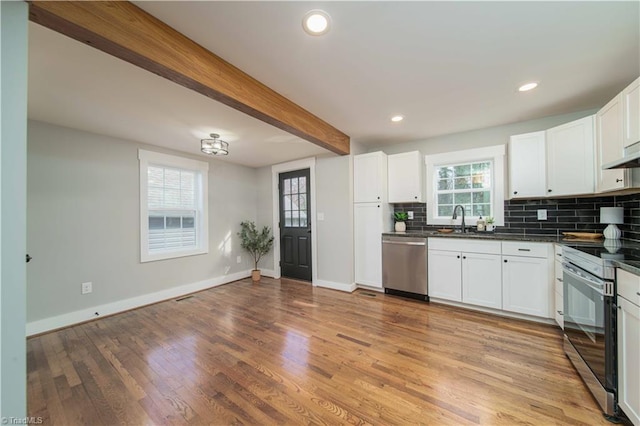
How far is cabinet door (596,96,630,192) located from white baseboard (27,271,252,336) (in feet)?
16.9

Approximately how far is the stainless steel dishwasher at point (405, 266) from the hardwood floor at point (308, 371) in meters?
0.40

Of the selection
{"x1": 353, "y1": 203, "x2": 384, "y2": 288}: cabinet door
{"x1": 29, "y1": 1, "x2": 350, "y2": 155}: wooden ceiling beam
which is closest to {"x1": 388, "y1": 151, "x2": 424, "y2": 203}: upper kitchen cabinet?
{"x1": 353, "y1": 203, "x2": 384, "y2": 288}: cabinet door

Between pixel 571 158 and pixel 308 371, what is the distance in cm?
336

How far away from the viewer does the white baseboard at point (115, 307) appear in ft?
8.45

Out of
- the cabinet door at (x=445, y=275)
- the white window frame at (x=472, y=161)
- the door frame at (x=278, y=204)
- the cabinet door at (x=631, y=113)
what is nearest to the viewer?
the cabinet door at (x=631, y=113)

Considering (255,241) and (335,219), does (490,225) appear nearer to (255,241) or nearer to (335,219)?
(335,219)

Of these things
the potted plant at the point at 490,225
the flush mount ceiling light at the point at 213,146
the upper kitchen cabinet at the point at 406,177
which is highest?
the flush mount ceiling light at the point at 213,146

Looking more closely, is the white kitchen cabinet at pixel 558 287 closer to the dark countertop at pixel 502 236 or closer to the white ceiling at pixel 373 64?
the dark countertop at pixel 502 236

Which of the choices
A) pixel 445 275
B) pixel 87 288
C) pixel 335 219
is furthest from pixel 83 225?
pixel 445 275

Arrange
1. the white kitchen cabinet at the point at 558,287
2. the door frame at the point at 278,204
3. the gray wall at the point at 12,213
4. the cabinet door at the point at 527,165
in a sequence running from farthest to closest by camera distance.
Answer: the door frame at the point at 278,204 → the cabinet door at the point at 527,165 → the white kitchen cabinet at the point at 558,287 → the gray wall at the point at 12,213

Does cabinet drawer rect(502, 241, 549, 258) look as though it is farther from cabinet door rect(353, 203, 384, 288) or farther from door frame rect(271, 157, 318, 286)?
door frame rect(271, 157, 318, 286)

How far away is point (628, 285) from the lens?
1.31 metres

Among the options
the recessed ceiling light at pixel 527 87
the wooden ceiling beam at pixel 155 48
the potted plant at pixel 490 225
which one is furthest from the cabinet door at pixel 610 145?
the wooden ceiling beam at pixel 155 48

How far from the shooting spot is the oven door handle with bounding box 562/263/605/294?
149 cm
